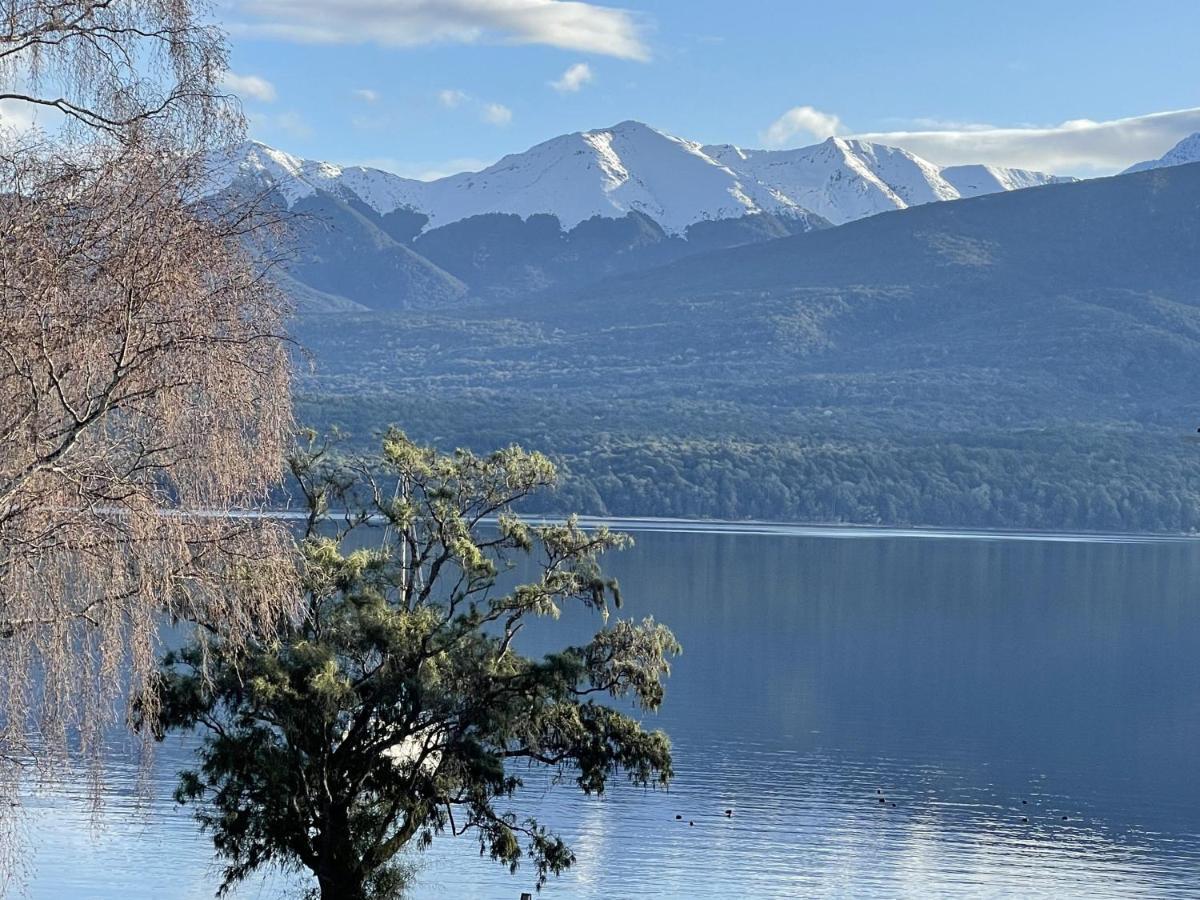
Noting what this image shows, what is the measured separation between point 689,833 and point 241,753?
16960 millimetres

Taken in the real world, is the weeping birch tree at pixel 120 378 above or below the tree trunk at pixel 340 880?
above

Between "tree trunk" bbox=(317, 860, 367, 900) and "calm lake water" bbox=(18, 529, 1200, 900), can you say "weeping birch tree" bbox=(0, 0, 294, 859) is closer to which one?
"tree trunk" bbox=(317, 860, 367, 900)

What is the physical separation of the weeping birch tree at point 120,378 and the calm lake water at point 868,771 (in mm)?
19266

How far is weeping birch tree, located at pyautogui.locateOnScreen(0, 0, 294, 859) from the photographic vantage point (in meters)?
8.91

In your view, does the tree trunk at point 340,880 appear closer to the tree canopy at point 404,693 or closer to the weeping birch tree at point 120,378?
the tree canopy at point 404,693

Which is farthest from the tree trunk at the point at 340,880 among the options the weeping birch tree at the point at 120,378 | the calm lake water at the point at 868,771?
the weeping birch tree at the point at 120,378

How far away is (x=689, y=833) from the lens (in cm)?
3581

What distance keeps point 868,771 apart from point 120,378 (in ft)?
123

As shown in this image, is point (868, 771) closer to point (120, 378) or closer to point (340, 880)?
point (340, 880)

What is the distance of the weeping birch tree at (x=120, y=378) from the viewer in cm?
891

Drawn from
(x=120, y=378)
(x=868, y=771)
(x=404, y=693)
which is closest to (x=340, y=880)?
(x=404, y=693)

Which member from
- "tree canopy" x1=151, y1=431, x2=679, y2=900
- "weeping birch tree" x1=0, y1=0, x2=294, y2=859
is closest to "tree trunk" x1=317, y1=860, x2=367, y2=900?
"tree canopy" x1=151, y1=431, x2=679, y2=900

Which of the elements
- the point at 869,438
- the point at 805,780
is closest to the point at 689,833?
the point at 805,780

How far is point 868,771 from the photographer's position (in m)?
44.6
